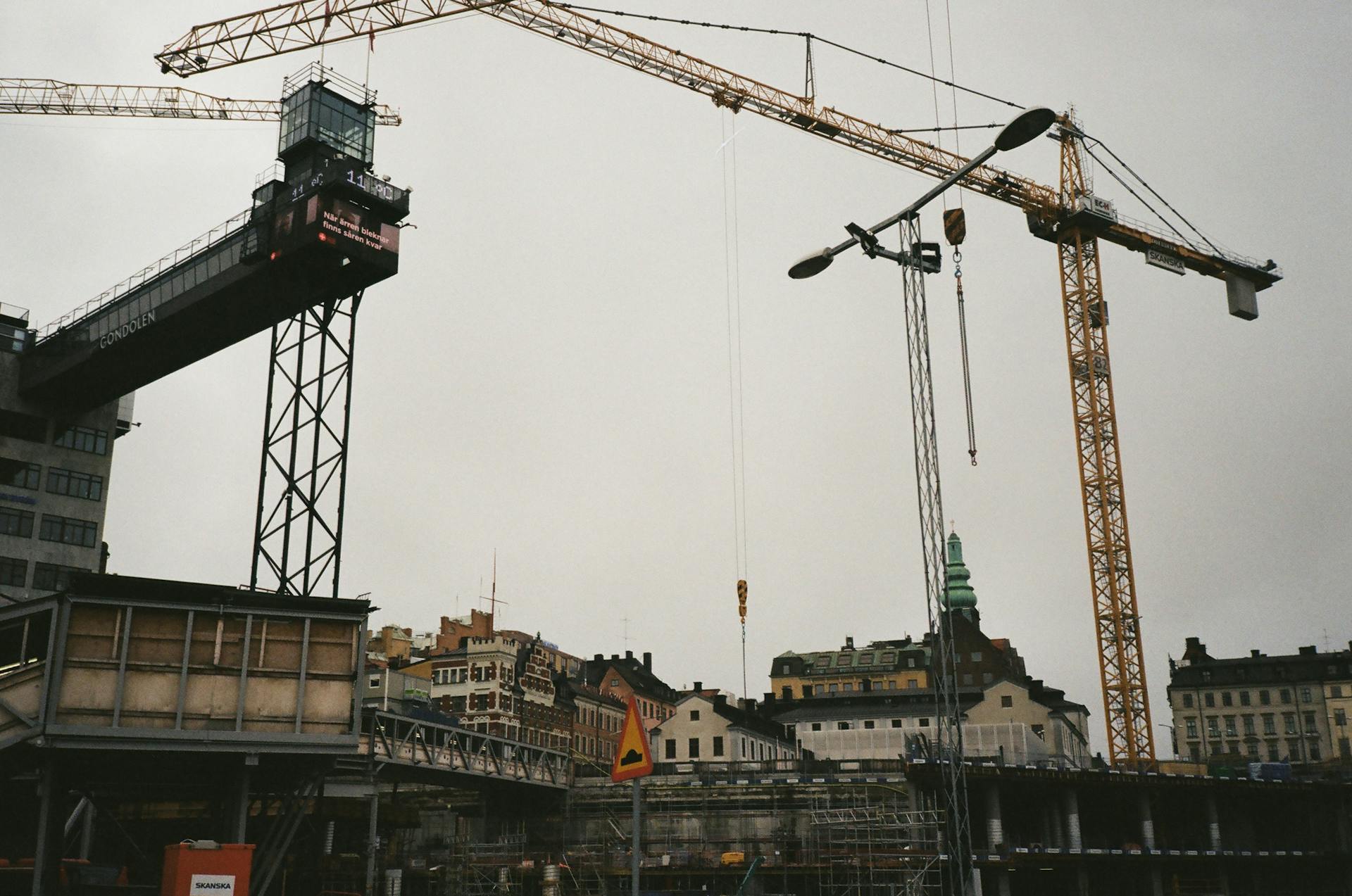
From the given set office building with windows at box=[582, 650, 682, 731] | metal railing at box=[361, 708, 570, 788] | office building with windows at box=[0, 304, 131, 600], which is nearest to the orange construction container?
metal railing at box=[361, 708, 570, 788]

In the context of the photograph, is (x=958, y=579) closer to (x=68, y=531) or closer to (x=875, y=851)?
(x=875, y=851)

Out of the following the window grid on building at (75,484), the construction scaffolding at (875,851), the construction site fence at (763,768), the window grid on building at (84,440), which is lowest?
the construction scaffolding at (875,851)

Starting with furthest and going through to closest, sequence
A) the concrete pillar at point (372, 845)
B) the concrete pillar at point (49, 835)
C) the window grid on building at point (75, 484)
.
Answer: the window grid on building at point (75, 484)
the concrete pillar at point (372, 845)
the concrete pillar at point (49, 835)

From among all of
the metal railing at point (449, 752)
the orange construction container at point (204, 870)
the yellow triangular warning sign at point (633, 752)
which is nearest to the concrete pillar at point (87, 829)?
the metal railing at point (449, 752)

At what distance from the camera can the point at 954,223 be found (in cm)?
5316

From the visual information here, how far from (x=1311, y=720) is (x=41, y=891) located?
443 ft

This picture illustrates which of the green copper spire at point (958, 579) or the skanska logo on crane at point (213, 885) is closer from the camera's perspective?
the skanska logo on crane at point (213, 885)

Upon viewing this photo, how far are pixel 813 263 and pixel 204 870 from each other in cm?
2160

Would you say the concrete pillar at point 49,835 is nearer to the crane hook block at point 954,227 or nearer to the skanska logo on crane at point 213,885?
the skanska logo on crane at point 213,885

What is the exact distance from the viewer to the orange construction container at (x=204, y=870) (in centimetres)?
2756

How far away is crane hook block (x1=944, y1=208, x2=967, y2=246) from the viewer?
52.8 metres

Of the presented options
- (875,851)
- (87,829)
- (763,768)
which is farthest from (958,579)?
(87,829)

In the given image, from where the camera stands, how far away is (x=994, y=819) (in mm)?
74875

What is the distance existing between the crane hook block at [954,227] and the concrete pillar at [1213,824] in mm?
56358
